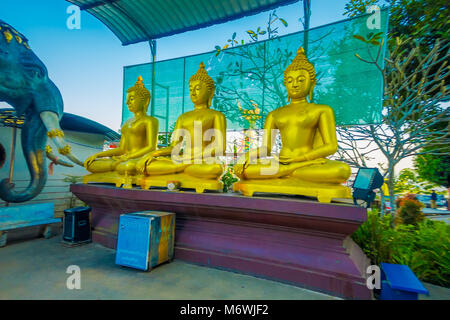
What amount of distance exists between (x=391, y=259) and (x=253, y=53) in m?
3.84

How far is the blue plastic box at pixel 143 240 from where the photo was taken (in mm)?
2723

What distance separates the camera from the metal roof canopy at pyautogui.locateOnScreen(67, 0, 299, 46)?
4.82m

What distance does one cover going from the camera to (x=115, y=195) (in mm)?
3580

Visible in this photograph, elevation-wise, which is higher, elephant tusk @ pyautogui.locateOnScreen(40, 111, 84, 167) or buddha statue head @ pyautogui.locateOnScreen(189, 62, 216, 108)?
buddha statue head @ pyautogui.locateOnScreen(189, 62, 216, 108)

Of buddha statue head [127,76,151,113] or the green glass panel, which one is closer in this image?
the green glass panel

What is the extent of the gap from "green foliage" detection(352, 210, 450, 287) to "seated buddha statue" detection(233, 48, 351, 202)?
1.17m

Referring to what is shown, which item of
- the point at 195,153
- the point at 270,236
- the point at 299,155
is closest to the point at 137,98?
the point at 195,153

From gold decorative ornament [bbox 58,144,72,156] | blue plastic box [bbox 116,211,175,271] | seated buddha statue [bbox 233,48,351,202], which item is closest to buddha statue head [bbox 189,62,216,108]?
seated buddha statue [bbox 233,48,351,202]

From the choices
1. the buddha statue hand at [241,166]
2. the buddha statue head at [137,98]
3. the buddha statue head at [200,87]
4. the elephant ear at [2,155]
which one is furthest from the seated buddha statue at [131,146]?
the elephant ear at [2,155]

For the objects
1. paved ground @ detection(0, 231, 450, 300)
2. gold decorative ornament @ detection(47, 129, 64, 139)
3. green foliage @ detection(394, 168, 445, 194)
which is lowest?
paved ground @ detection(0, 231, 450, 300)

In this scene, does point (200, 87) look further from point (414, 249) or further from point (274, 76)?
point (414, 249)

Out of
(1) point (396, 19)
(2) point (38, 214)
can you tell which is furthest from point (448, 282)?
(2) point (38, 214)

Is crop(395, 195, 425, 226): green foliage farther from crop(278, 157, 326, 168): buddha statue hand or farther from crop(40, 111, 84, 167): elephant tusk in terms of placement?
crop(40, 111, 84, 167): elephant tusk

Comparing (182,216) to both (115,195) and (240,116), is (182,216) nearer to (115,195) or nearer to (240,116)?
(115,195)
